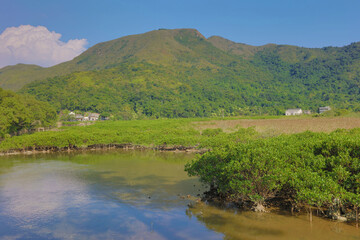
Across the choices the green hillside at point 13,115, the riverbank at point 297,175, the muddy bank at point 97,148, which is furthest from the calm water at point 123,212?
the green hillside at point 13,115

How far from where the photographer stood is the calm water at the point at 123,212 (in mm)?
16203

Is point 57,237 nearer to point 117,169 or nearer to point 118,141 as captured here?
point 117,169

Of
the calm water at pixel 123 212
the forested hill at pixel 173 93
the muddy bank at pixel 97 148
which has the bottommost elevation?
the calm water at pixel 123 212

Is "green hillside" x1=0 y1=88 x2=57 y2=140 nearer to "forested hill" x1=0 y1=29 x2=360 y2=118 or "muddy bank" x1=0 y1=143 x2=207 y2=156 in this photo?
"muddy bank" x1=0 y1=143 x2=207 y2=156

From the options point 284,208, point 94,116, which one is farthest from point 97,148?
point 94,116

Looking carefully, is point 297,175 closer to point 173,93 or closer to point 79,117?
point 79,117

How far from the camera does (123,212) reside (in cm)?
1972

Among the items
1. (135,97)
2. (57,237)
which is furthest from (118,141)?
(135,97)

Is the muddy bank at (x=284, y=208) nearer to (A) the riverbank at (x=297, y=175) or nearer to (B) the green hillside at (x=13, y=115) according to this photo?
(A) the riverbank at (x=297, y=175)

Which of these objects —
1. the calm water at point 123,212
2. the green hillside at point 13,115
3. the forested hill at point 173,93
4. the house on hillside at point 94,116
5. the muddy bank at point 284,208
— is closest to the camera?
the calm water at point 123,212

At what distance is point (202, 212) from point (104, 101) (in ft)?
387

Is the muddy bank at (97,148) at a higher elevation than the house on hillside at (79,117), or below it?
below

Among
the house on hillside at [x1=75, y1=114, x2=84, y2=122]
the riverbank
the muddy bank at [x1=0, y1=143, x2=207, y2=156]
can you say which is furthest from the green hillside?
the house on hillside at [x1=75, y1=114, x2=84, y2=122]

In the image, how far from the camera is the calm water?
16.2m
